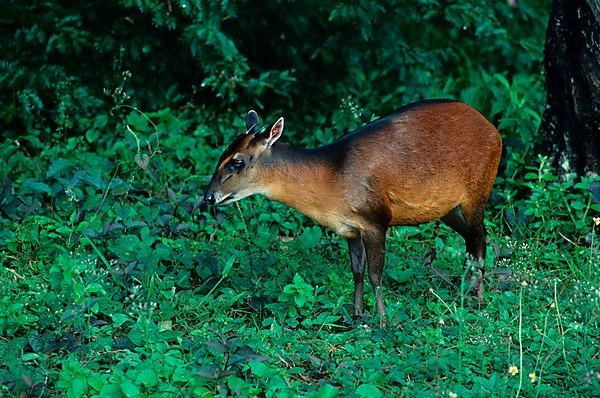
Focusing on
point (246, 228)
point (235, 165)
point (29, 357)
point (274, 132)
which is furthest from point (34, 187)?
point (29, 357)

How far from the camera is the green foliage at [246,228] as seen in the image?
20.2ft

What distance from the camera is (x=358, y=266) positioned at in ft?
23.8

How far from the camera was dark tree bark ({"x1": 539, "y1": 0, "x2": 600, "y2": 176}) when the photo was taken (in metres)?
8.33

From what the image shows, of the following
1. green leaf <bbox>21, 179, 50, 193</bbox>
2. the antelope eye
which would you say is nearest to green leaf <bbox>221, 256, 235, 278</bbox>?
Answer: the antelope eye

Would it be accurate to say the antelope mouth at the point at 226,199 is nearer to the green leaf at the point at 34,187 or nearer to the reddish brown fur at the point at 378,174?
the reddish brown fur at the point at 378,174

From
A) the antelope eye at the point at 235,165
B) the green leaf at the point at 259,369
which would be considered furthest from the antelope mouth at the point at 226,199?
the green leaf at the point at 259,369

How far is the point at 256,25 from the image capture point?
1035cm

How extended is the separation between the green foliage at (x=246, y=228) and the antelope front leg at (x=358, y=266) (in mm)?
88

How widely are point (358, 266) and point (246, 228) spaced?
1.43 m

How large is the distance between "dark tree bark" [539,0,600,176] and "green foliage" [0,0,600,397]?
195 millimetres

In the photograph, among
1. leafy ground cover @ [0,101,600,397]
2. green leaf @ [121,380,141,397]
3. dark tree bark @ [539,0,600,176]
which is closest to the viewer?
green leaf @ [121,380,141,397]

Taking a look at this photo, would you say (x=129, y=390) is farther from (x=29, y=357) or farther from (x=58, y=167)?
(x=58, y=167)

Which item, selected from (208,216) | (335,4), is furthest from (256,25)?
(208,216)

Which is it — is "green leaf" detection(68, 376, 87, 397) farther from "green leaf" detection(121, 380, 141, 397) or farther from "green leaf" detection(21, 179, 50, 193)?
"green leaf" detection(21, 179, 50, 193)
